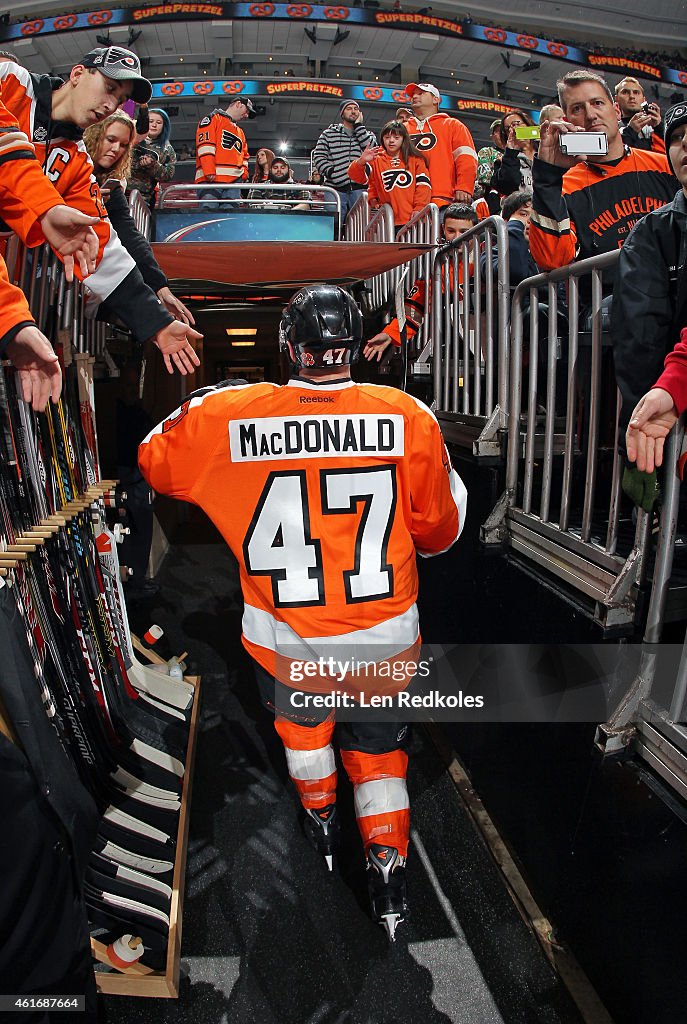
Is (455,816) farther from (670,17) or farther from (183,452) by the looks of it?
(670,17)

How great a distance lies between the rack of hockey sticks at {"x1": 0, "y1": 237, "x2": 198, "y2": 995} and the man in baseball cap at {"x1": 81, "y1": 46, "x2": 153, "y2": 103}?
682 millimetres

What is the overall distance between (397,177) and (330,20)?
58.6 ft

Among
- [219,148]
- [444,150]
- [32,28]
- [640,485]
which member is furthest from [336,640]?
[32,28]

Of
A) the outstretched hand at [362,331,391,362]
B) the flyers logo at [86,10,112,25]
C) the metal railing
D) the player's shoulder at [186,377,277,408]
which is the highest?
the flyers logo at [86,10,112,25]

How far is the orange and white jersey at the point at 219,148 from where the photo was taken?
26.4 feet

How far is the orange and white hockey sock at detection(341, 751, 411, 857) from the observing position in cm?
225

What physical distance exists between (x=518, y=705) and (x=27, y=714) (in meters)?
1.89

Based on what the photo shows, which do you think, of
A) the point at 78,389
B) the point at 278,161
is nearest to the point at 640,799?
the point at 78,389

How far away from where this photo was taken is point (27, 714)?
5.00 ft

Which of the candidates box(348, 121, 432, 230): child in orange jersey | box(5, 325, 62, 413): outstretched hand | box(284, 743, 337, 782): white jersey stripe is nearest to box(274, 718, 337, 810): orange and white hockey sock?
box(284, 743, 337, 782): white jersey stripe

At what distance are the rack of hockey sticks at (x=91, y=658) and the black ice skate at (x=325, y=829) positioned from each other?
53cm

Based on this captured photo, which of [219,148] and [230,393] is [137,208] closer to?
[230,393]

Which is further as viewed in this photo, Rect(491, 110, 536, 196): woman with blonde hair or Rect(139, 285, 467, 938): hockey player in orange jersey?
Rect(491, 110, 536, 196): woman with blonde hair

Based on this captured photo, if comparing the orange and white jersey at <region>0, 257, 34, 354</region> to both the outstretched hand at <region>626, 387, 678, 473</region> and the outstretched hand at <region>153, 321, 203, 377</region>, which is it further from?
the outstretched hand at <region>626, 387, 678, 473</region>
